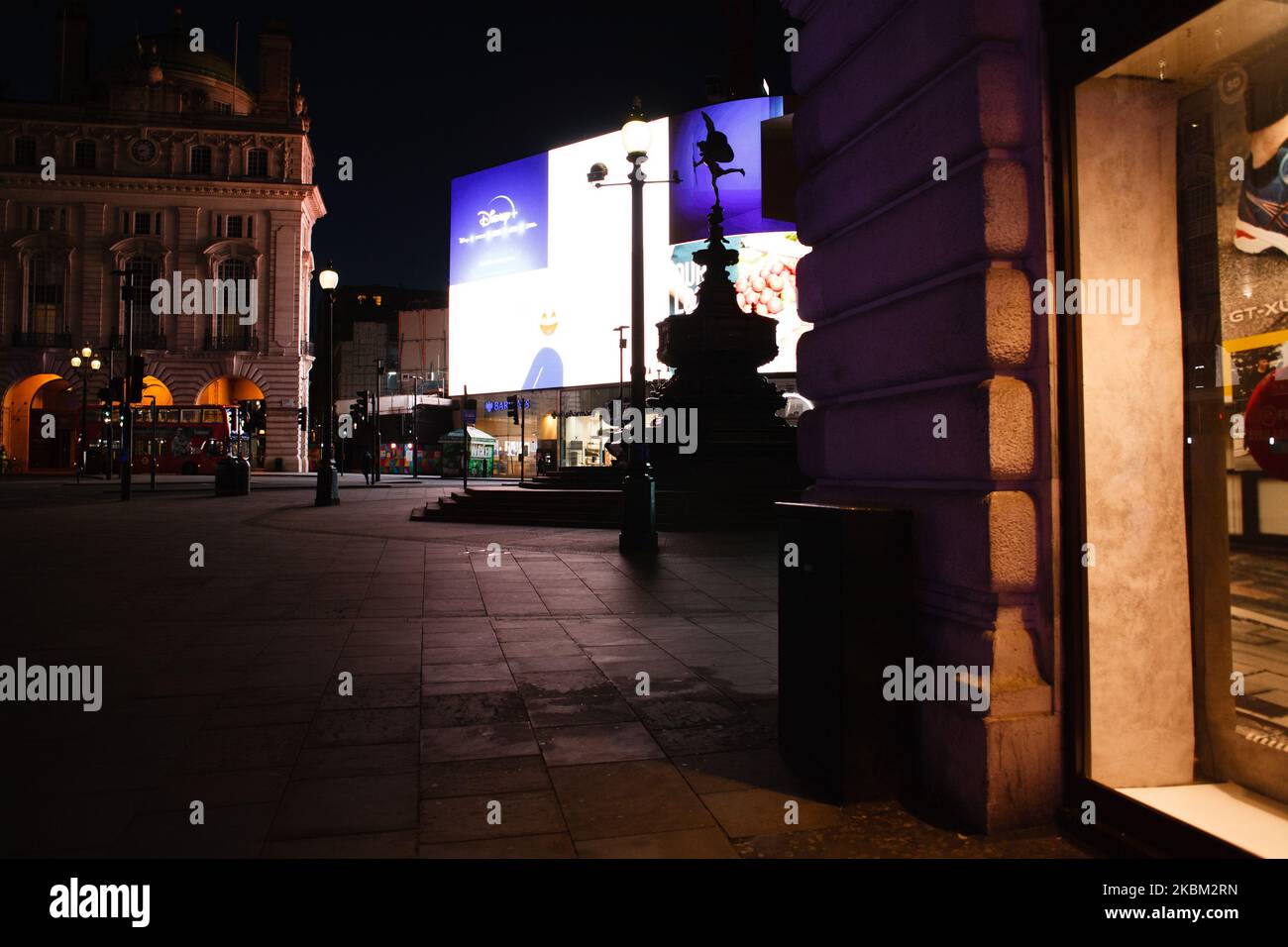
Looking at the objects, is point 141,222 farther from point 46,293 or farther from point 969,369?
point 969,369

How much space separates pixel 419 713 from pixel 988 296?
3377 millimetres

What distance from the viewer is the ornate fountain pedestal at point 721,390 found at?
1634 cm

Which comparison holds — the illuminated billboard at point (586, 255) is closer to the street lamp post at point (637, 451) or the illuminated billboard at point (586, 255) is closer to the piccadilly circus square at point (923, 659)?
the street lamp post at point (637, 451)

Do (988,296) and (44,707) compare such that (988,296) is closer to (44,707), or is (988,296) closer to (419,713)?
(419,713)

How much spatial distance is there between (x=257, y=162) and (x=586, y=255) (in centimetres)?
2925

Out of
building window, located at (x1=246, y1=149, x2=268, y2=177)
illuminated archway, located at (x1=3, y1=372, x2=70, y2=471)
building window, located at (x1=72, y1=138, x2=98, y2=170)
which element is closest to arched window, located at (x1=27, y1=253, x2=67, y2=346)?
illuminated archway, located at (x1=3, y1=372, x2=70, y2=471)

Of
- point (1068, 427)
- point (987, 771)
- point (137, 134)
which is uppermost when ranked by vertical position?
point (137, 134)

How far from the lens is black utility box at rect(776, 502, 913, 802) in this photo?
315 cm

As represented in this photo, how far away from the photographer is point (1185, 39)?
114 inches

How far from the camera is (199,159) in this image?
5675 cm

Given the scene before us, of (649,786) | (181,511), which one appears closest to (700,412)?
(181,511)

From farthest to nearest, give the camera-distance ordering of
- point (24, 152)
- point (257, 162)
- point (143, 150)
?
point (257, 162) → point (143, 150) → point (24, 152)

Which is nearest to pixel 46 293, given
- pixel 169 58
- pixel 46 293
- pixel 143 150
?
pixel 46 293
